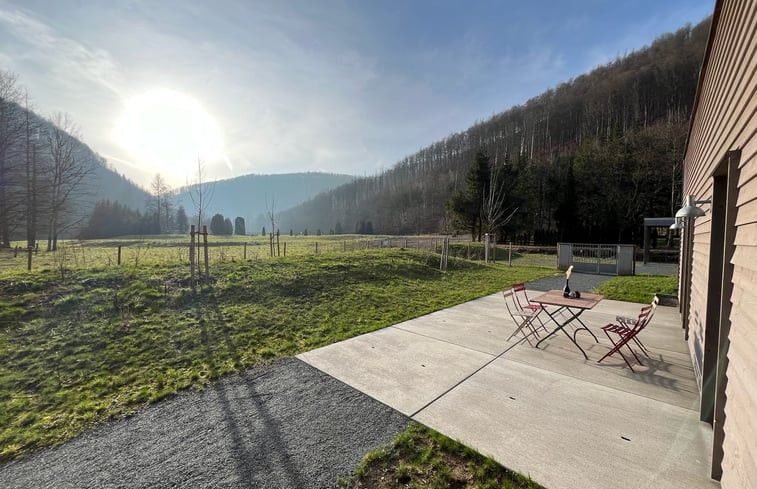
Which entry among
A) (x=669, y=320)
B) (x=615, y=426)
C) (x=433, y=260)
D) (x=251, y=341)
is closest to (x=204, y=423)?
(x=251, y=341)

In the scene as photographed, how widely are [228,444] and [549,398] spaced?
3.19m

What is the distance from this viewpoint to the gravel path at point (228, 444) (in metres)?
2.21

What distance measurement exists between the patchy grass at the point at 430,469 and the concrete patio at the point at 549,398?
139 millimetres

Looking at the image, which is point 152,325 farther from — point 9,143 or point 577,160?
point 577,160

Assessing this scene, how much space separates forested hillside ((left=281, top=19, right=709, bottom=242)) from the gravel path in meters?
29.7

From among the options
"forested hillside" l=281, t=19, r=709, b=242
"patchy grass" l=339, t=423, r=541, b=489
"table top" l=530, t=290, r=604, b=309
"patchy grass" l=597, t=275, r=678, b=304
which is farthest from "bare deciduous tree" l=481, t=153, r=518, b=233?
"patchy grass" l=339, t=423, r=541, b=489

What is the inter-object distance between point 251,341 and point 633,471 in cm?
487

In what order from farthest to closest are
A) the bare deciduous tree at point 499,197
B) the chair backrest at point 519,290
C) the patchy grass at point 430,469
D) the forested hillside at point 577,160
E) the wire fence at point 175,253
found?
the bare deciduous tree at point 499,197 < the forested hillside at point 577,160 < the wire fence at point 175,253 < the chair backrest at point 519,290 < the patchy grass at point 430,469

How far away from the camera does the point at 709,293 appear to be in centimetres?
263

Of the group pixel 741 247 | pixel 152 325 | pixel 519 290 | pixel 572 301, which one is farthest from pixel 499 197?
pixel 741 247

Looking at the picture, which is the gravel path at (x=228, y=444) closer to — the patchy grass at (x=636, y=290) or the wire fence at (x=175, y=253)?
the wire fence at (x=175, y=253)

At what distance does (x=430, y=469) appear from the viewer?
2238 millimetres

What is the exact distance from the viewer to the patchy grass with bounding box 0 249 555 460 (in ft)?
10.8

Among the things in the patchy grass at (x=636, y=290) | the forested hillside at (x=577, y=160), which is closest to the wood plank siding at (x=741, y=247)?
the patchy grass at (x=636, y=290)
